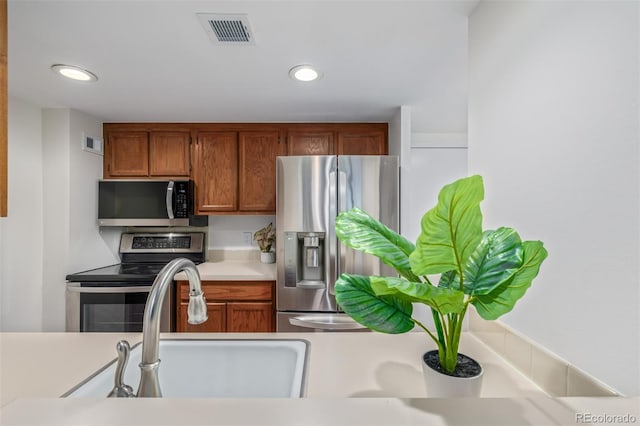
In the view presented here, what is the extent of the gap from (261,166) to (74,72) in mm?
1379

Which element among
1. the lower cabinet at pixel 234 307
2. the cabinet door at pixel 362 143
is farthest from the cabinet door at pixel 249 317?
the cabinet door at pixel 362 143

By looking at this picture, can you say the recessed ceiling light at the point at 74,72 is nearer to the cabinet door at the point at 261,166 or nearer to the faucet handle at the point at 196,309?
the cabinet door at the point at 261,166

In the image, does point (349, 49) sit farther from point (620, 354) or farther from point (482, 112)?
point (620, 354)

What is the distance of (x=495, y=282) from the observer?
55cm

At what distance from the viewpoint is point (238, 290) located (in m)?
2.31

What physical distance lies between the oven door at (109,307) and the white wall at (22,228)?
326mm

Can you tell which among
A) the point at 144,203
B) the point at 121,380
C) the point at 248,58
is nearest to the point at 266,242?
the point at 144,203

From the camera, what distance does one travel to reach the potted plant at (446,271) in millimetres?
491

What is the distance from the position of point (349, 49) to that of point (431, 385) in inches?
58.9

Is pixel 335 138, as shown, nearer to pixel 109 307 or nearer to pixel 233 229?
pixel 233 229

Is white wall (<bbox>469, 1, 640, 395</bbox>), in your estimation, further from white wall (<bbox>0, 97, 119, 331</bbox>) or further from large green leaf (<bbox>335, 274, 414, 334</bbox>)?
white wall (<bbox>0, 97, 119, 331</bbox>)

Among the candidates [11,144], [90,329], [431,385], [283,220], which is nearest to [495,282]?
[431,385]

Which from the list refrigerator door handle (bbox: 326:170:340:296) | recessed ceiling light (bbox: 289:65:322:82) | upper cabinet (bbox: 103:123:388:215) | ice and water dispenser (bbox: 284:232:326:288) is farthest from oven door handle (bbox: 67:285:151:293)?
recessed ceiling light (bbox: 289:65:322:82)
